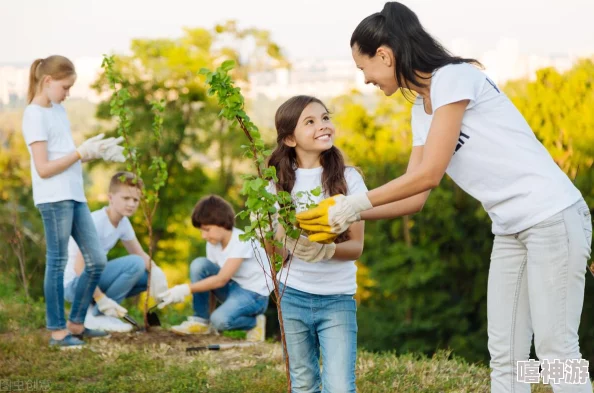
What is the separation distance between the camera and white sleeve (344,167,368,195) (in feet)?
9.84

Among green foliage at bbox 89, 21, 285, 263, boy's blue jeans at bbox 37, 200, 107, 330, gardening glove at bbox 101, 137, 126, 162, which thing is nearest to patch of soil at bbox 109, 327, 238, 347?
boy's blue jeans at bbox 37, 200, 107, 330

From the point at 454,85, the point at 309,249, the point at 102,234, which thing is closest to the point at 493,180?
the point at 454,85

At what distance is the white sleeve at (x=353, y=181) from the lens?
3000 mm

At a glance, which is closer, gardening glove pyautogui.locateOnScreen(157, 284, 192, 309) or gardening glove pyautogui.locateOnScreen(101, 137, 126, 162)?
gardening glove pyautogui.locateOnScreen(101, 137, 126, 162)

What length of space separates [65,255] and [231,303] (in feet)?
4.13

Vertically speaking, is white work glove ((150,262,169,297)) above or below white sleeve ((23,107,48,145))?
below

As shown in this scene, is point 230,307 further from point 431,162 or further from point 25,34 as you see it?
point 25,34

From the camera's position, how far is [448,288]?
14.1 meters

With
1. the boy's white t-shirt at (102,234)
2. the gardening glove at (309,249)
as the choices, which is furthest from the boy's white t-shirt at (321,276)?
the boy's white t-shirt at (102,234)

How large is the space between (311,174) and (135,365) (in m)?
1.99

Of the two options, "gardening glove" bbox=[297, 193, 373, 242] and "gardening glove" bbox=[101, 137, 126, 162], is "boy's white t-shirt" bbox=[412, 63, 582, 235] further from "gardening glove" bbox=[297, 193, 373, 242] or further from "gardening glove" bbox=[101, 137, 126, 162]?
"gardening glove" bbox=[101, 137, 126, 162]

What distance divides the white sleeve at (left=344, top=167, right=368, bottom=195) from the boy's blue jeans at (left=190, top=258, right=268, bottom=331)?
2.52m

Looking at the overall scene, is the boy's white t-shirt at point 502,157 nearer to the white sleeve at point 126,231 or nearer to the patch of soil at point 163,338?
the patch of soil at point 163,338

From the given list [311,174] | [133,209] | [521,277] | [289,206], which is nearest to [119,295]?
[133,209]
